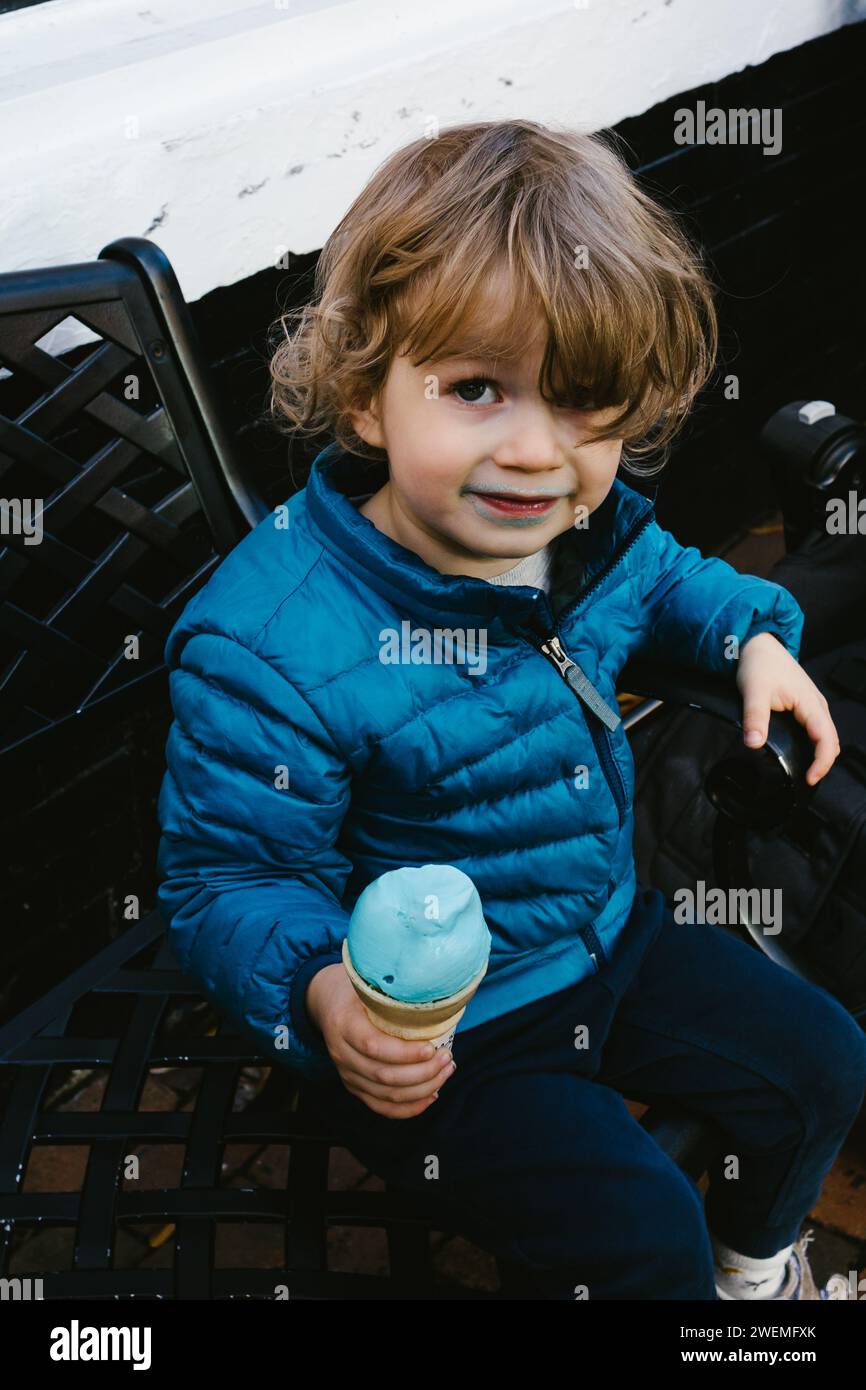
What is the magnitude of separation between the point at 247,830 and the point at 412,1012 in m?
0.38

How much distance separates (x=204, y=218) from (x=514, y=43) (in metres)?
0.71

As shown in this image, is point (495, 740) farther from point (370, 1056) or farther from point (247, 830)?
point (370, 1056)

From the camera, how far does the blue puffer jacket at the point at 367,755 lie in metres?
1.48

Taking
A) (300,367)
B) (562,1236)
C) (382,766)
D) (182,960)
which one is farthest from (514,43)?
(562,1236)

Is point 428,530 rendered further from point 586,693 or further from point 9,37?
point 9,37

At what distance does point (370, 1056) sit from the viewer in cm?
130

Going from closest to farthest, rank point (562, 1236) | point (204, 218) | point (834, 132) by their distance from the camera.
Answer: point (562, 1236)
point (204, 218)
point (834, 132)

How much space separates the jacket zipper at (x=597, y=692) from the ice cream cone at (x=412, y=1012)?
53cm

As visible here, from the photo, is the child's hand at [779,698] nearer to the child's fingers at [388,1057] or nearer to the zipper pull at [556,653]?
the zipper pull at [556,653]

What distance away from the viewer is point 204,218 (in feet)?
6.61

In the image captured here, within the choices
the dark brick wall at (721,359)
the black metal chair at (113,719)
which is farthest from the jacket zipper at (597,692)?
the dark brick wall at (721,359)

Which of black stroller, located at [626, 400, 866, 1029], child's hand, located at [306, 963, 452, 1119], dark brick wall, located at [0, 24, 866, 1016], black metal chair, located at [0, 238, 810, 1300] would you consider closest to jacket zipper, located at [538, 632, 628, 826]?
black metal chair, located at [0, 238, 810, 1300]

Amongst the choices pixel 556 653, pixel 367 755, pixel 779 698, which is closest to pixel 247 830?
pixel 367 755

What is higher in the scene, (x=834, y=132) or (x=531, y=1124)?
(x=834, y=132)
